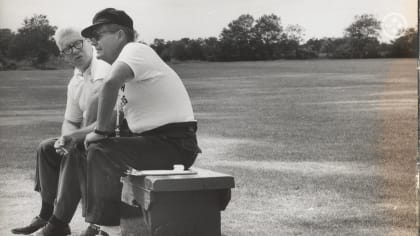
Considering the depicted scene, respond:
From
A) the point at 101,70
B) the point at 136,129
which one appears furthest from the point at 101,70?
the point at 136,129

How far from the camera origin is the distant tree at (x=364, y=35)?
4074 millimetres

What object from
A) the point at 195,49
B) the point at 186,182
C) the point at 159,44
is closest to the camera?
the point at 186,182

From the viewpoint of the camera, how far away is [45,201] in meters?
3.68

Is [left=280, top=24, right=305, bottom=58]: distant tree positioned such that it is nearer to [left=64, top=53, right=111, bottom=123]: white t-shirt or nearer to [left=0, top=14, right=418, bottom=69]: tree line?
[left=0, top=14, right=418, bottom=69]: tree line

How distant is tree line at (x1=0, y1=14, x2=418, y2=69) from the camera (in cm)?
420

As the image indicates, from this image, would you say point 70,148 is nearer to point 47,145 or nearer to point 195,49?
point 47,145

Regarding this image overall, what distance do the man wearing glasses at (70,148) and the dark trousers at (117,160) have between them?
10.4 inches

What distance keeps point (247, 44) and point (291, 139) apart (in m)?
2.67

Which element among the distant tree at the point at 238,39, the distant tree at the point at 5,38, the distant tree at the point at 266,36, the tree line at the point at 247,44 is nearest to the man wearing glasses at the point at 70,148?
the tree line at the point at 247,44

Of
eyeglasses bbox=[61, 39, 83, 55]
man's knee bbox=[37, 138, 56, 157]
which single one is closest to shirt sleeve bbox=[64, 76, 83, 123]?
eyeglasses bbox=[61, 39, 83, 55]

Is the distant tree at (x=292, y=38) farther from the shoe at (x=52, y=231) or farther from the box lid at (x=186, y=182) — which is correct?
the shoe at (x=52, y=231)

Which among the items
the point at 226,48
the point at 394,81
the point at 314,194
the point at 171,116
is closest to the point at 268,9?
the point at 226,48

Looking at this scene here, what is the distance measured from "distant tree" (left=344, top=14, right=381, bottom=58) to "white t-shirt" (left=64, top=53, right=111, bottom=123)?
160 cm

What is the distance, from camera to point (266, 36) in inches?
169
